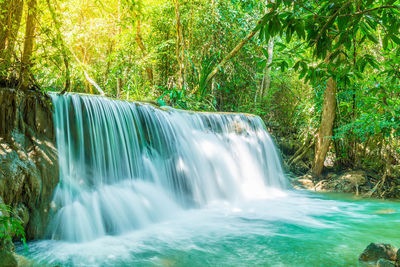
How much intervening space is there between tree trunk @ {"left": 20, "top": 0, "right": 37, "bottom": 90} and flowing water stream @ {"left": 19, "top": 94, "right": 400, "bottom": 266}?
0.57 meters

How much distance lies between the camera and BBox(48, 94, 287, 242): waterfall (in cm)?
373

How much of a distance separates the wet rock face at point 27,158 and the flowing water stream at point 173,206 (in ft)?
0.50

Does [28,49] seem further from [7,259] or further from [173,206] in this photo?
[173,206]

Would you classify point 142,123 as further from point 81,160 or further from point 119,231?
point 119,231

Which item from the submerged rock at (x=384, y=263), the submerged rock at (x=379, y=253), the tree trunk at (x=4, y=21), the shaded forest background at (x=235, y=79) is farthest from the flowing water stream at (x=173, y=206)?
the shaded forest background at (x=235, y=79)

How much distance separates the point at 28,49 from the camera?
3.45 metres

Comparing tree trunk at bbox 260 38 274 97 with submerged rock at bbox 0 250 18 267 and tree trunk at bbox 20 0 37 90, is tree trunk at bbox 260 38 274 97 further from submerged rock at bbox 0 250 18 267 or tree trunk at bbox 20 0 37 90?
submerged rock at bbox 0 250 18 267

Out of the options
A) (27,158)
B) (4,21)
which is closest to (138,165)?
(27,158)

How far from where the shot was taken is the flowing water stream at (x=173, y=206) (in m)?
3.18

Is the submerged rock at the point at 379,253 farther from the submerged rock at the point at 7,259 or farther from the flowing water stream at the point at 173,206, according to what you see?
the submerged rock at the point at 7,259

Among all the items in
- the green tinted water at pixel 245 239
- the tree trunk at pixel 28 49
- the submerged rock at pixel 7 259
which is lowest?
the green tinted water at pixel 245 239

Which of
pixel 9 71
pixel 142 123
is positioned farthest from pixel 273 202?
pixel 9 71

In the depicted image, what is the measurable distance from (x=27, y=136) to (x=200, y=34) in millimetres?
7118

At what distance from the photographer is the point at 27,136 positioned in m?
3.44
